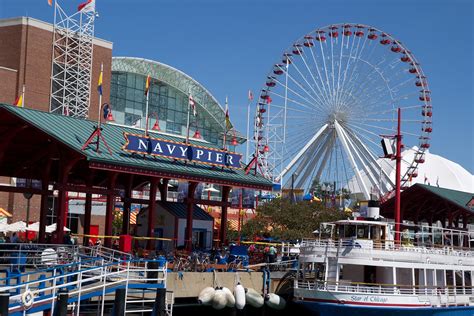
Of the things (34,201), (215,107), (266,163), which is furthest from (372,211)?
(215,107)

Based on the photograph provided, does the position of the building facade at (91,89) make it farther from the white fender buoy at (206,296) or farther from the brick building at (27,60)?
the white fender buoy at (206,296)

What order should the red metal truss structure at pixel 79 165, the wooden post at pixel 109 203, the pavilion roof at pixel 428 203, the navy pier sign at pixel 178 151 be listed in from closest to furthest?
the red metal truss structure at pixel 79 165
the navy pier sign at pixel 178 151
the wooden post at pixel 109 203
the pavilion roof at pixel 428 203

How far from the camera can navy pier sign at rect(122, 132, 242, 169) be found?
35.2 meters

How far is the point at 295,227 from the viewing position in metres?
64.3

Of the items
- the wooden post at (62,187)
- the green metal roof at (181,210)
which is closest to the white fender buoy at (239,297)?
the wooden post at (62,187)

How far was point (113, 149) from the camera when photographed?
34750 millimetres

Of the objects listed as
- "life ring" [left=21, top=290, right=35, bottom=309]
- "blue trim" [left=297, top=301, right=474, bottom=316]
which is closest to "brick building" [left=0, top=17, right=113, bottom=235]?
"blue trim" [left=297, top=301, right=474, bottom=316]

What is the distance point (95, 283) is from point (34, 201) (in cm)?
4854

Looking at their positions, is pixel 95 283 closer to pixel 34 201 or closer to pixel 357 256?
pixel 357 256

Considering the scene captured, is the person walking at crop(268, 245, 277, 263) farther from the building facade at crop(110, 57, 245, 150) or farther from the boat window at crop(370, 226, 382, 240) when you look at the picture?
the building facade at crop(110, 57, 245, 150)

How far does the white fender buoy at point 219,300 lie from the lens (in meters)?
31.4

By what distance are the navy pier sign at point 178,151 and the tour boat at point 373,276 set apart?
312 inches

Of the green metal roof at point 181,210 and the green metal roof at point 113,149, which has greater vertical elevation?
the green metal roof at point 113,149

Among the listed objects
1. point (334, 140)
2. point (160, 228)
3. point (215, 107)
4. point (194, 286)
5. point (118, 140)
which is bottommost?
point (194, 286)
